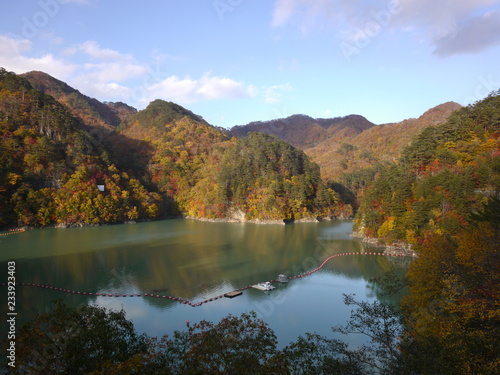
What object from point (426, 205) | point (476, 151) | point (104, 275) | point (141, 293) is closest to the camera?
point (141, 293)

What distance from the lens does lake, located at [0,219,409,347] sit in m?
16.1

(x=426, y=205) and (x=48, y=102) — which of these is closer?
(x=426, y=205)

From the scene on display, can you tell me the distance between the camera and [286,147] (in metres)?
69.0

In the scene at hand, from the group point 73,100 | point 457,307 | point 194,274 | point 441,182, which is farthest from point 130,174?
point 457,307

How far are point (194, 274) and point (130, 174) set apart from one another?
49994 mm

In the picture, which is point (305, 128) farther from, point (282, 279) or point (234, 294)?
point (234, 294)

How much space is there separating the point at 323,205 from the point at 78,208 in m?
41.1

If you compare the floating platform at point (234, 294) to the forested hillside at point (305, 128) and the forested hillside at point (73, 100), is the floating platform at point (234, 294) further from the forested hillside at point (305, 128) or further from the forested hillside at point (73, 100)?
the forested hillside at point (305, 128)

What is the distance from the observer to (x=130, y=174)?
221 feet

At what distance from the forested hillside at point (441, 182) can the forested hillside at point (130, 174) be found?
2367cm

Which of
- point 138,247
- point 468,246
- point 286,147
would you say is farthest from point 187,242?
point 286,147

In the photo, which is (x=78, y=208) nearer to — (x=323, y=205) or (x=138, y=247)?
(x=138, y=247)

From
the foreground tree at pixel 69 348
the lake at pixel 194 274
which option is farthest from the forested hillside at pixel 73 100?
the foreground tree at pixel 69 348

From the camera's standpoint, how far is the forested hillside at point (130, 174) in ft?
149
